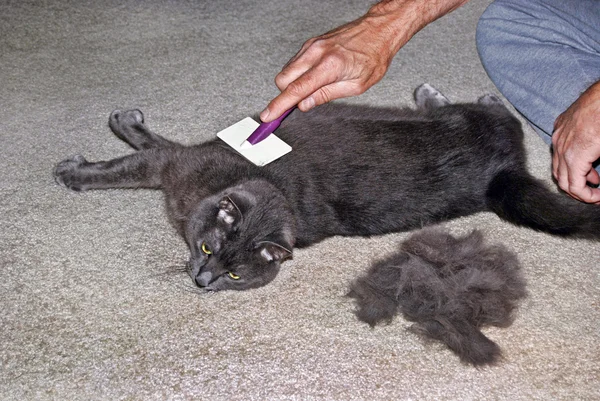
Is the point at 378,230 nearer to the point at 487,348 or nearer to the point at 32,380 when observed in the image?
the point at 487,348

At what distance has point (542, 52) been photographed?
1.77 meters

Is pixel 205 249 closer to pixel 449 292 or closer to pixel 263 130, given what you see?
pixel 263 130

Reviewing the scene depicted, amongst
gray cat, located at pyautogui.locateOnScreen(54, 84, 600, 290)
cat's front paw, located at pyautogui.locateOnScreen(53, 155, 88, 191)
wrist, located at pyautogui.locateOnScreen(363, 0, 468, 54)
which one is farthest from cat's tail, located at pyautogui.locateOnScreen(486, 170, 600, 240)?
cat's front paw, located at pyautogui.locateOnScreen(53, 155, 88, 191)

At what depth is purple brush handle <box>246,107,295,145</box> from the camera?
151cm

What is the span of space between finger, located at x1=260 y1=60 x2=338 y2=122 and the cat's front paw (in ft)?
1.92

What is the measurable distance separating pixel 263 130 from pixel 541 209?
714 millimetres

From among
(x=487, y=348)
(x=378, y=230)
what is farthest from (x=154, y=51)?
(x=487, y=348)

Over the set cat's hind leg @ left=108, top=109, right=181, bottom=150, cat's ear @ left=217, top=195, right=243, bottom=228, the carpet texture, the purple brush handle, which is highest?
the purple brush handle

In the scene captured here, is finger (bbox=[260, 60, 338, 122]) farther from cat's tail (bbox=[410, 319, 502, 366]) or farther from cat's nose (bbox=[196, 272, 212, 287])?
cat's tail (bbox=[410, 319, 502, 366])

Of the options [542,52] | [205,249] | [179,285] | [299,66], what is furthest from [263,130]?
[542,52]

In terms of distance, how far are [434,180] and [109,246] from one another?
0.84 m

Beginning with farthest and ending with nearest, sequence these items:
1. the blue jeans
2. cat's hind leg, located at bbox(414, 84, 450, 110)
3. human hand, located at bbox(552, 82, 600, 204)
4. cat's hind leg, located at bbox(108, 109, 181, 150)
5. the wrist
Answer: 1. cat's hind leg, located at bbox(414, 84, 450, 110)
2. cat's hind leg, located at bbox(108, 109, 181, 150)
3. the blue jeans
4. the wrist
5. human hand, located at bbox(552, 82, 600, 204)

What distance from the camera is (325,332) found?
1507mm

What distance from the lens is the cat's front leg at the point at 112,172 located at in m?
1.70
